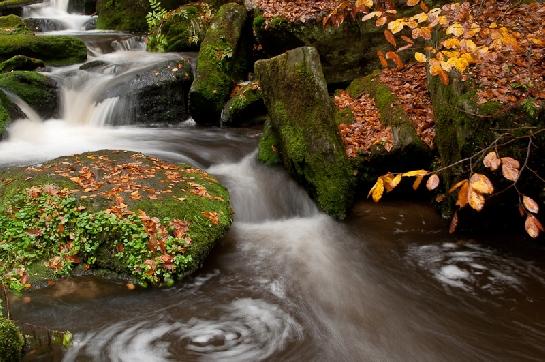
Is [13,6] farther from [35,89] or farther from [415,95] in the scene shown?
[415,95]

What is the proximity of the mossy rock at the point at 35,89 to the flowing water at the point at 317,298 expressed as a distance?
272 centimetres

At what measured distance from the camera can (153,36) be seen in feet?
45.5

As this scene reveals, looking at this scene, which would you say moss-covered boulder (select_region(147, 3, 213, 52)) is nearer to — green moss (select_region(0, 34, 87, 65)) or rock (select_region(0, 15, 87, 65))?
rock (select_region(0, 15, 87, 65))

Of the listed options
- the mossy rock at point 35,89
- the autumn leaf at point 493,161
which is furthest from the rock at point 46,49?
the autumn leaf at point 493,161

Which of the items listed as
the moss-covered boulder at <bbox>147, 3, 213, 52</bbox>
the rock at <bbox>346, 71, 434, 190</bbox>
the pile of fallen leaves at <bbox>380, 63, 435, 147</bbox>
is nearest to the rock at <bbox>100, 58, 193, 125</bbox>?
the moss-covered boulder at <bbox>147, 3, 213, 52</bbox>

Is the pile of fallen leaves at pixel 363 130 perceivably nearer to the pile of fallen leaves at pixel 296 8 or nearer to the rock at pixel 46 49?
the pile of fallen leaves at pixel 296 8

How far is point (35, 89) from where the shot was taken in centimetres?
1008

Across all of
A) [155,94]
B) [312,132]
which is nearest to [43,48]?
[155,94]

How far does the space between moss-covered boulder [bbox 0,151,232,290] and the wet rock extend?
1471cm

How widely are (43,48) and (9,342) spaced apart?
11.0 m

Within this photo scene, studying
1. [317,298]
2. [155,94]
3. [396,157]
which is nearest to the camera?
[317,298]

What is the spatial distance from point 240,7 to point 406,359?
10170mm

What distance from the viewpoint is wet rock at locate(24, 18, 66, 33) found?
18.3 m

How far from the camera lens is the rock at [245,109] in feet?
33.4
